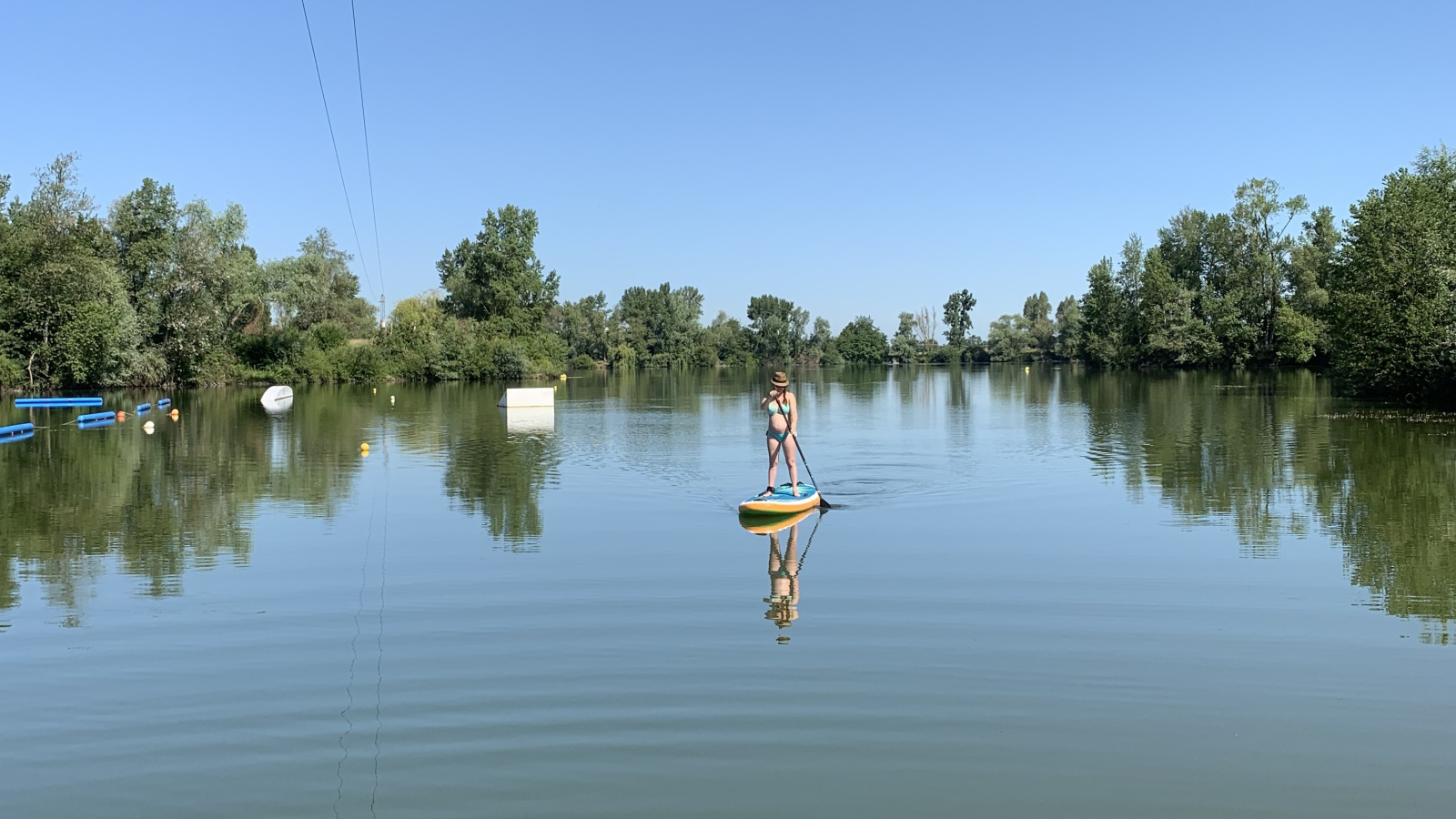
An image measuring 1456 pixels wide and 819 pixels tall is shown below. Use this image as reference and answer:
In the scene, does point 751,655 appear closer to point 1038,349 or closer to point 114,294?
point 114,294

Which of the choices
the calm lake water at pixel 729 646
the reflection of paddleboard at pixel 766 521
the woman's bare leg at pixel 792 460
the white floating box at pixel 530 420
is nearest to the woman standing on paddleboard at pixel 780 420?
the woman's bare leg at pixel 792 460

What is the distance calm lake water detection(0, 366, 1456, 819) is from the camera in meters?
6.68

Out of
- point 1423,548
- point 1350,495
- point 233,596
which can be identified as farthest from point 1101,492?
point 233,596

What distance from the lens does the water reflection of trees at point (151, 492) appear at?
13.7 metres

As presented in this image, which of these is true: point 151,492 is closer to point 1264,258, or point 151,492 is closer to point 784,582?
point 784,582

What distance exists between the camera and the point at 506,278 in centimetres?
10706

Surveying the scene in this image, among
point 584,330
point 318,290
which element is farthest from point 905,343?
point 318,290

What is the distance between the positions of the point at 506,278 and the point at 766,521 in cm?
9441

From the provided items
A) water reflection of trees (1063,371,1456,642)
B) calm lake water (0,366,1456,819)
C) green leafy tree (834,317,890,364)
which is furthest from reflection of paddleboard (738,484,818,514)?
green leafy tree (834,317,890,364)

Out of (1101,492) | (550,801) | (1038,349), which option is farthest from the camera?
(1038,349)

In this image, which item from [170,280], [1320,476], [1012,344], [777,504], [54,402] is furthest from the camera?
[1012,344]

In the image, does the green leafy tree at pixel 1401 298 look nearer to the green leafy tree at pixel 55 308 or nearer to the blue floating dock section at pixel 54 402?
the blue floating dock section at pixel 54 402

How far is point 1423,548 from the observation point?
1364 cm

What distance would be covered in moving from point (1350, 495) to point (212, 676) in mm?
17298
